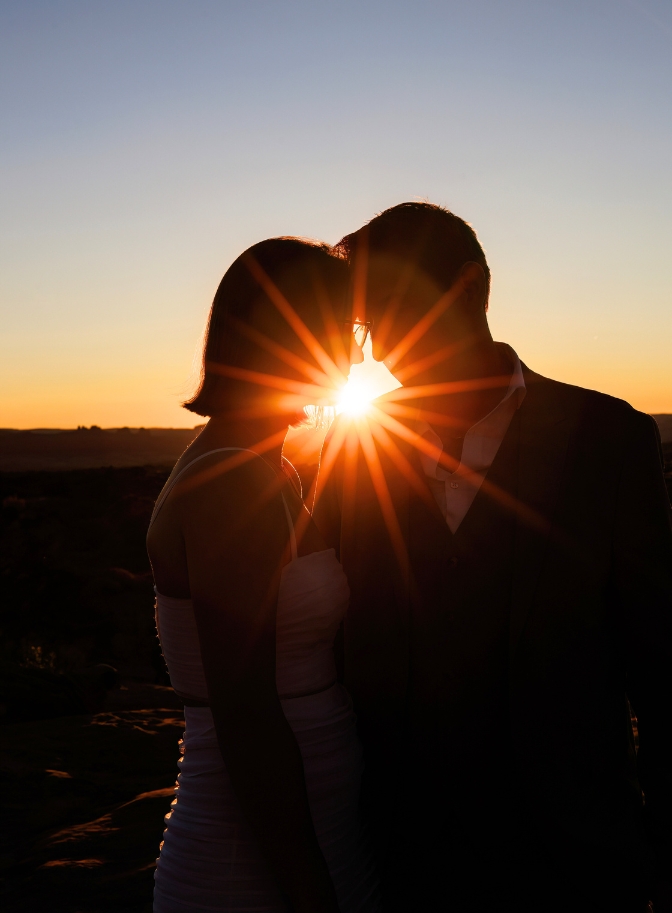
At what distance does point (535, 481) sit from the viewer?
2.00 meters

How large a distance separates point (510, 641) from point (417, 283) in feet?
3.29

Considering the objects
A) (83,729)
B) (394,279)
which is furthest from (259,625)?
(83,729)

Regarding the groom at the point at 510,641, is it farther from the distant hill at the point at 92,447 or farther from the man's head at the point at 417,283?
the distant hill at the point at 92,447

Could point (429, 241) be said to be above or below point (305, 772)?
above

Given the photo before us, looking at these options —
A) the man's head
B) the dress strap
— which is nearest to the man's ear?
the man's head

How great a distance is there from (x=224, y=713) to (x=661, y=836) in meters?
1.09

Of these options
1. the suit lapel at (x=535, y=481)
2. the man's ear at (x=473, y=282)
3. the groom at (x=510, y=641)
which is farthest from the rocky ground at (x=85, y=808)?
the man's ear at (x=473, y=282)

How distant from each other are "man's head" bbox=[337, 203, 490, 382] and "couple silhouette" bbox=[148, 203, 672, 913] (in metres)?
0.14

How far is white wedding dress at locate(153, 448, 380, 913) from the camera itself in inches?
71.1

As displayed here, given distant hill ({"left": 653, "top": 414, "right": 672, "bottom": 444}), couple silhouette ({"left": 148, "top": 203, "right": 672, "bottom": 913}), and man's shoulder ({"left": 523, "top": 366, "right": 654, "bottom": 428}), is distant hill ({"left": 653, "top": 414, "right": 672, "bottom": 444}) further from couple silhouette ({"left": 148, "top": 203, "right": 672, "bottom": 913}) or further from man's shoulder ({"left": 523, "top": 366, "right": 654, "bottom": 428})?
couple silhouette ({"left": 148, "top": 203, "right": 672, "bottom": 913})

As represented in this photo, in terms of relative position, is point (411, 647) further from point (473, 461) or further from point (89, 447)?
point (89, 447)

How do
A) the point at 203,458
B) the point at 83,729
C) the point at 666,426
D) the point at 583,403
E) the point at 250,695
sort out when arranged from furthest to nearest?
the point at 666,426
the point at 83,729
the point at 583,403
the point at 203,458
the point at 250,695

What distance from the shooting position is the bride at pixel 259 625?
1648 mm

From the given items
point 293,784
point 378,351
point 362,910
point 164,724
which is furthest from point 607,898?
point 164,724
